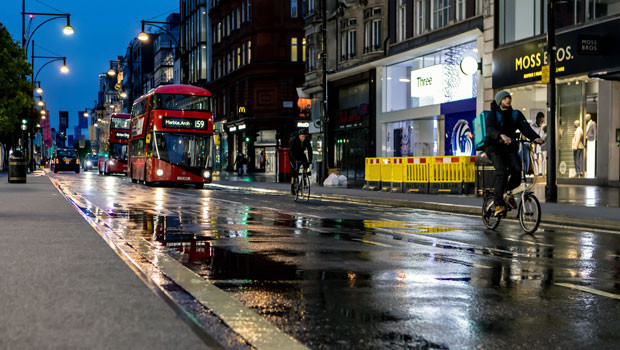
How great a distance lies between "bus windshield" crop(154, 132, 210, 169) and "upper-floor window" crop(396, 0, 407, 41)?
1016 cm

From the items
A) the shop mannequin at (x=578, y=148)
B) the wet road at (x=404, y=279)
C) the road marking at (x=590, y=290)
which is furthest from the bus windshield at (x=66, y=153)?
the road marking at (x=590, y=290)

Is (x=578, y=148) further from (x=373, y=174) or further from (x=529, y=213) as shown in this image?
(x=529, y=213)

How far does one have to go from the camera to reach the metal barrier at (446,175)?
22.5m

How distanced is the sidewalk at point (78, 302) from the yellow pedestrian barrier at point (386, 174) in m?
17.6

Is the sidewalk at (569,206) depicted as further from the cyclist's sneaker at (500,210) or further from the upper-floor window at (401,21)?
the upper-floor window at (401,21)

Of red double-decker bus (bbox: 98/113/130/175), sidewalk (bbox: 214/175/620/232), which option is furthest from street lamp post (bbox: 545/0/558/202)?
red double-decker bus (bbox: 98/113/130/175)

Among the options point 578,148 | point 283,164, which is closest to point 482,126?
point 578,148

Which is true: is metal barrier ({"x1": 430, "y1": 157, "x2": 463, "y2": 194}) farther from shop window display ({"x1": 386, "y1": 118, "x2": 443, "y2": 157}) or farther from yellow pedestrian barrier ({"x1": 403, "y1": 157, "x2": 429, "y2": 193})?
shop window display ({"x1": 386, "y1": 118, "x2": 443, "y2": 157})

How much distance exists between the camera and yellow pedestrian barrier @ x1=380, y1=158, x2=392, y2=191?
26.2 m

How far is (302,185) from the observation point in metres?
20.4

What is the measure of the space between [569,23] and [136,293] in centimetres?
2189

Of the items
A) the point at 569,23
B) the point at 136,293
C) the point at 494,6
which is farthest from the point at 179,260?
the point at 494,6

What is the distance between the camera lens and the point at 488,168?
67.9ft

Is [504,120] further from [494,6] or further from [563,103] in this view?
[494,6]
